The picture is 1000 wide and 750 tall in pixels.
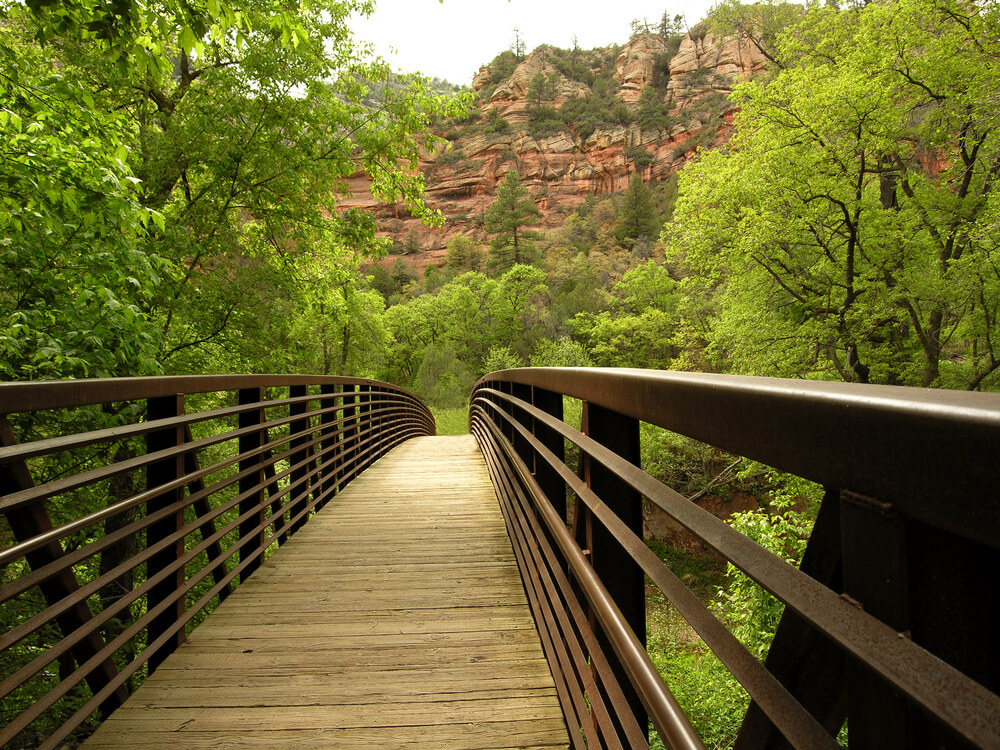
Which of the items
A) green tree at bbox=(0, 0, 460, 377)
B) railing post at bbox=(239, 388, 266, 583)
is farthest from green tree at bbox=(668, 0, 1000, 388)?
railing post at bbox=(239, 388, 266, 583)

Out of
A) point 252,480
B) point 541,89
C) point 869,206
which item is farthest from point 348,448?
point 541,89

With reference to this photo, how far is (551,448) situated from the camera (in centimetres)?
258

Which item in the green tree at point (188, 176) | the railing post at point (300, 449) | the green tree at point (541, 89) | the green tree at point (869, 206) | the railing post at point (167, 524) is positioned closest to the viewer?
the railing post at point (167, 524)

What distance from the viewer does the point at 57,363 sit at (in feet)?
13.2

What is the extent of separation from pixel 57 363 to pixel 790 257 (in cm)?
1421

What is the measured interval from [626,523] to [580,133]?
85820 millimetres

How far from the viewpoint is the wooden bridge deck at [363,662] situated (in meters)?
1.95

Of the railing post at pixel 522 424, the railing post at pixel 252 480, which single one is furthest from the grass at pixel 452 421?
the railing post at pixel 252 480

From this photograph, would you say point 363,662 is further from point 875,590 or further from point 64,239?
point 64,239

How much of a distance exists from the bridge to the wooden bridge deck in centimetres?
1

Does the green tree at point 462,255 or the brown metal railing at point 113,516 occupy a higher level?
the green tree at point 462,255

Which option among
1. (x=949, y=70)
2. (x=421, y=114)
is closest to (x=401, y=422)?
(x=421, y=114)

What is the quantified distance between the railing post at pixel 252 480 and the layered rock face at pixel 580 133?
67.3 meters

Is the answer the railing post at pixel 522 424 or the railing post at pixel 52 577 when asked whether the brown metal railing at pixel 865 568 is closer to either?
the railing post at pixel 52 577
